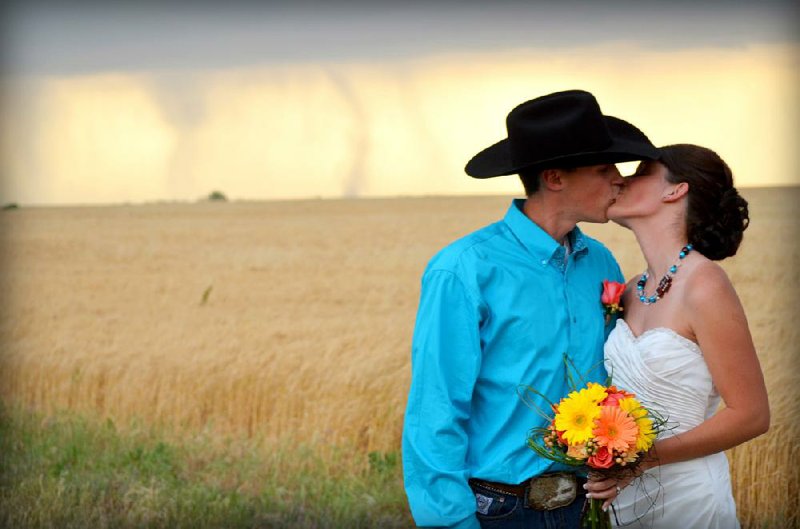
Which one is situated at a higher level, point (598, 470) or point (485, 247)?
point (485, 247)

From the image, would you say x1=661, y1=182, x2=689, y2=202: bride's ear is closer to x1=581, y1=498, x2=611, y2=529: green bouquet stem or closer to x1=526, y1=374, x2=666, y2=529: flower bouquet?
x1=526, y1=374, x2=666, y2=529: flower bouquet

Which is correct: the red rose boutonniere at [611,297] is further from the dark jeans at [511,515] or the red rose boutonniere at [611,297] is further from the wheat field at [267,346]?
the wheat field at [267,346]

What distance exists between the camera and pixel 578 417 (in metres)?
3.34

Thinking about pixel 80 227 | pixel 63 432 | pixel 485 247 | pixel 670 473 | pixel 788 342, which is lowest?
pixel 80 227

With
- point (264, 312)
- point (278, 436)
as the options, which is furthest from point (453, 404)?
point (264, 312)

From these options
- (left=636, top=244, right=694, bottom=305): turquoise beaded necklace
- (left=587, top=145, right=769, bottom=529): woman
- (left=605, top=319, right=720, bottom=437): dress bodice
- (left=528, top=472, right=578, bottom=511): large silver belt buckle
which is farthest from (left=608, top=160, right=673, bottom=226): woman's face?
(left=528, top=472, right=578, bottom=511): large silver belt buckle

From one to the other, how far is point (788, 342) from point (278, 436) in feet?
14.8

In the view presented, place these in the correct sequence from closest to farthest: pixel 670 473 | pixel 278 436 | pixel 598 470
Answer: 1. pixel 598 470
2. pixel 670 473
3. pixel 278 436

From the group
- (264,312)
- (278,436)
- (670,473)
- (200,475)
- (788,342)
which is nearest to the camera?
(670,473)

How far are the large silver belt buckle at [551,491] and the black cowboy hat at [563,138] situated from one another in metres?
1.10

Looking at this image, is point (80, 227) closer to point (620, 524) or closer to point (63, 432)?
point (63, 432)

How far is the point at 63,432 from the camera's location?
862 cm

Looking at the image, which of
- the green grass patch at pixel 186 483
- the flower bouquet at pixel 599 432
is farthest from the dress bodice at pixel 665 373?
the green grass patch at pixel 186 483

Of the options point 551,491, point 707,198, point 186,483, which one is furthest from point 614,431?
point 186,483
